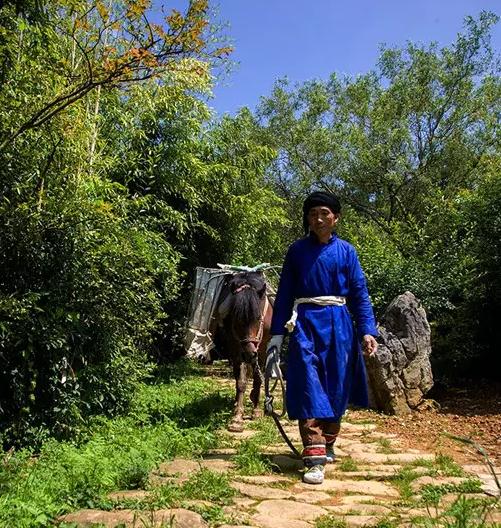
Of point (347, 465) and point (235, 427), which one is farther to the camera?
point (235, 427)

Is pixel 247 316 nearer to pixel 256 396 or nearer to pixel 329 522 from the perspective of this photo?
pixel 256 396

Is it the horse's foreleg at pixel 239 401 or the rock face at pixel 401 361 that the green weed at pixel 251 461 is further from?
the rock face at pixel 401 361

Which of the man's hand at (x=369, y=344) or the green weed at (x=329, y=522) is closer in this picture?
the green weed at (x=329, y=522)

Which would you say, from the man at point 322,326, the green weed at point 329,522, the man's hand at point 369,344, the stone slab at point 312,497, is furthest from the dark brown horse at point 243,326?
the green weed at point 329,522

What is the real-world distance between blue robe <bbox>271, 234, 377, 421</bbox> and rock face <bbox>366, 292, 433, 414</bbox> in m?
2.11

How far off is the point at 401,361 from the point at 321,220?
2.93 meters

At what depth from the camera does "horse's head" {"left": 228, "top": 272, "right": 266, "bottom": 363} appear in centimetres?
576

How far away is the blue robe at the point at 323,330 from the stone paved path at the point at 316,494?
44 centimetres

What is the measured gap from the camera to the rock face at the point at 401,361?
6.43 meters

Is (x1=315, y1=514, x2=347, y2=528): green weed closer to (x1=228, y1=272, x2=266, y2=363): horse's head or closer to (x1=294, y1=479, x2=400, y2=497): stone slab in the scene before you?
(x1=294, y1=479, x2=400, y2=497): stone slab

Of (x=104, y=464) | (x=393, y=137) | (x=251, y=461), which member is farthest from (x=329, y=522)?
(x=393, y=137)

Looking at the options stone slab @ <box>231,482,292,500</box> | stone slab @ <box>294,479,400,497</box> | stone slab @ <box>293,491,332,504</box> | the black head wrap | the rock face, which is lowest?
stone slab @ <box>294,479,400,497</box>

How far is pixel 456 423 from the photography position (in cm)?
611

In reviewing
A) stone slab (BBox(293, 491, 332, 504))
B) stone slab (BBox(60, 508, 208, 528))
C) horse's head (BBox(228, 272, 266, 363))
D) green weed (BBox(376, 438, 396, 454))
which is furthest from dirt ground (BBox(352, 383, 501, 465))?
stone slab (BBox(60, 508, 208, 528))
